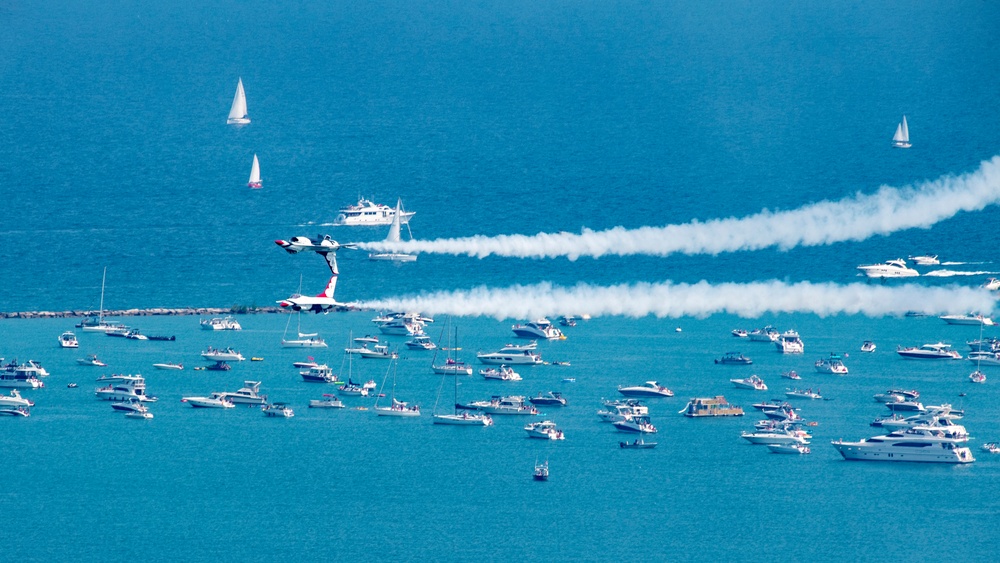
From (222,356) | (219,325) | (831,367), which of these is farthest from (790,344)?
(219,325)

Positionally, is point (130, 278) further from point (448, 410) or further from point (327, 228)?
point (448, 410)

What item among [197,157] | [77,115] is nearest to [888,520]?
[197,157]

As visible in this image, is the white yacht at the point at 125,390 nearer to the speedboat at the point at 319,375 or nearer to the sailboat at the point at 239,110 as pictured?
the speedboat at the point at 319,375

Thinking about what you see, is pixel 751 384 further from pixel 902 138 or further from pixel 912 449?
pixel 902 138

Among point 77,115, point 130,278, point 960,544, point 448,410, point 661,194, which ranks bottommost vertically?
point 960,544

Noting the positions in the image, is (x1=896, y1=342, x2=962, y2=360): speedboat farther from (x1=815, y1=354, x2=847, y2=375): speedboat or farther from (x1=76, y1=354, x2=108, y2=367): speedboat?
(x1=76, y1=354, x2=108, y2=367): speedboat
